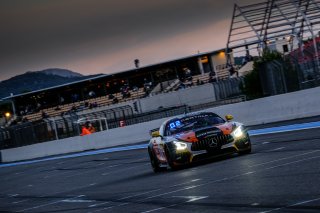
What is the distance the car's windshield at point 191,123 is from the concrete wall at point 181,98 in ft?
116

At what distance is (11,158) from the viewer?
150 feet

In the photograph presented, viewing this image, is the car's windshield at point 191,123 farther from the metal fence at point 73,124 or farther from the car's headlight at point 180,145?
the metal fence at point 73,124

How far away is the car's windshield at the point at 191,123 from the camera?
17547 millimetres

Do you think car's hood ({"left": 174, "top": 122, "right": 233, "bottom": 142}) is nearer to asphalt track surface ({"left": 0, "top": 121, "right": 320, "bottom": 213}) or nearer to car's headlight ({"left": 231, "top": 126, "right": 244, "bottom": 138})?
car's headlight ({"left": 231, "top": 126, "right": 244, "bottom": 138})

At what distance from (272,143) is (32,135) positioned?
25.9 meters

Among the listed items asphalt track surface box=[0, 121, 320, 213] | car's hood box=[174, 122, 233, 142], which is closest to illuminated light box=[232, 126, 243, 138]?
car's hood box=[174, 122, 233, 142]

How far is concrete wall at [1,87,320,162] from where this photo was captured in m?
27.5

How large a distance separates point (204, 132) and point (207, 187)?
4332mm

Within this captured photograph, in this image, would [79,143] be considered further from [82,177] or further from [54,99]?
[54,99]

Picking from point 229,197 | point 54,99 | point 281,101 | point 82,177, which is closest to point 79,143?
point 281,101

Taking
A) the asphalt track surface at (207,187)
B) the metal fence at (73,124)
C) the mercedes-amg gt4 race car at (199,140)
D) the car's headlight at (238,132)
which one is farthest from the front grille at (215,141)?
the metal fence at (73,124)

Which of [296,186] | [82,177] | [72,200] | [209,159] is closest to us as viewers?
[296,186]

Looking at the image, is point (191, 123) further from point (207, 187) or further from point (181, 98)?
point (181, 98)

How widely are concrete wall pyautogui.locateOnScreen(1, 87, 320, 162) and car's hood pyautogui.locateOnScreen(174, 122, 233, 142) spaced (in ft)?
34.7
